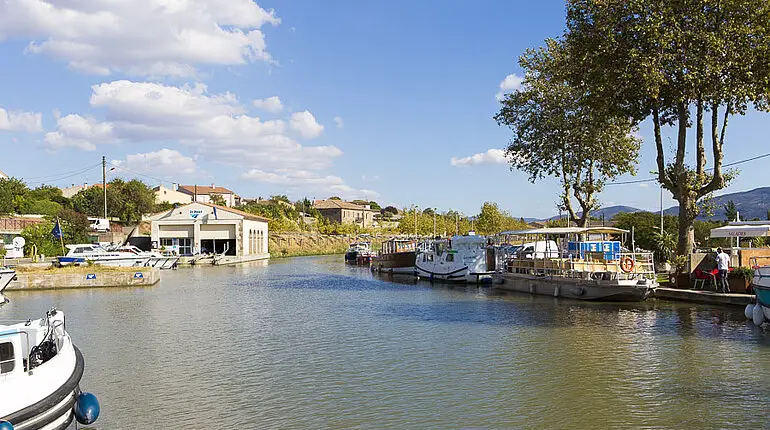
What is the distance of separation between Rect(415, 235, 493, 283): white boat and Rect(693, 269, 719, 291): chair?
15857mm

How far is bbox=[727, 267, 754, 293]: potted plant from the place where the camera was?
24203 millimetres

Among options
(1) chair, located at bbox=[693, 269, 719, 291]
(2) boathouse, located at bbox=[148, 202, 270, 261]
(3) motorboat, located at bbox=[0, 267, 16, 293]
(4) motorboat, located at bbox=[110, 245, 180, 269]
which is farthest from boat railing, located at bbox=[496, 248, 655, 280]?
(2) boathouse, located at bbox=[148, 202, 270, 261]

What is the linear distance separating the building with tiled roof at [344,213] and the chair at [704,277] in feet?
475

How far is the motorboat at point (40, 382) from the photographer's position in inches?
372

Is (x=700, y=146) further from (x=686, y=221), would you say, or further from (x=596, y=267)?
(x=596, y=267)

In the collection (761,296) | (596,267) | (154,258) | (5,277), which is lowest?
(761,296)

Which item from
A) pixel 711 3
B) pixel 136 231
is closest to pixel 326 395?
pixel 711 3

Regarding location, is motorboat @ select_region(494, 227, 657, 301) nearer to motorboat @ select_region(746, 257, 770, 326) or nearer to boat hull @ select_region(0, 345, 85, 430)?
motorboat @ select_region(746, 257, 770, 326)

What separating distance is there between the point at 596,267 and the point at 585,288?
109 cm

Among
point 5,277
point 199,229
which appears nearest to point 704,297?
point 5,277

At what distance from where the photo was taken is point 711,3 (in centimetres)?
2436

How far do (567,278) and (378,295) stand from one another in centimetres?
1004

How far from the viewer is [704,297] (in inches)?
982

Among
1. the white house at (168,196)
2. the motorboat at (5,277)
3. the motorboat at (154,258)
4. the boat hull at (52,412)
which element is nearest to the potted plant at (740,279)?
the boat hull at (52,412)
